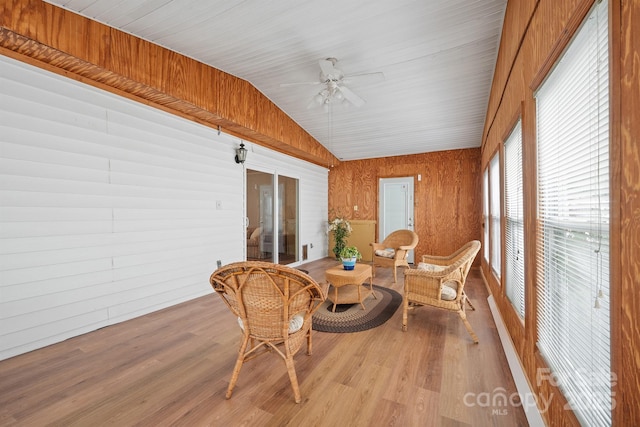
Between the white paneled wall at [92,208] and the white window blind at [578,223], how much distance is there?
381 centimetres

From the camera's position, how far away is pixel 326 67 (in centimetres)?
291

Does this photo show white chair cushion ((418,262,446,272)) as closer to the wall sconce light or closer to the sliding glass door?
the sliding glass door

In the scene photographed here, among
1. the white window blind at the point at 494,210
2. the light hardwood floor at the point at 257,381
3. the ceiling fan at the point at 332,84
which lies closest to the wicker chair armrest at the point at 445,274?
the light hardwood floor at the point at 257,381

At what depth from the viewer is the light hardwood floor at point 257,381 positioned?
164cm

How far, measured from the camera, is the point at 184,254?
3723mm

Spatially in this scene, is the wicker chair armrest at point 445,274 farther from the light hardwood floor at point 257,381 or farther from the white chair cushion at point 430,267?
the white chair cushion at point 430,267

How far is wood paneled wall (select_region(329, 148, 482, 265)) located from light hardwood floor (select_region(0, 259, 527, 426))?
140 inches

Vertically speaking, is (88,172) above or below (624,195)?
above

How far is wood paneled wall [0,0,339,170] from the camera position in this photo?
2.11 m

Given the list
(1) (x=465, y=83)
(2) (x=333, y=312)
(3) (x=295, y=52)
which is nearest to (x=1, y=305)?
(2) (x=333, y=312)

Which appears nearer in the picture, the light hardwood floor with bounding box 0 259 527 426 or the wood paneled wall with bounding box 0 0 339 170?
the light hardwood floor with bounding box 0 259 527 426

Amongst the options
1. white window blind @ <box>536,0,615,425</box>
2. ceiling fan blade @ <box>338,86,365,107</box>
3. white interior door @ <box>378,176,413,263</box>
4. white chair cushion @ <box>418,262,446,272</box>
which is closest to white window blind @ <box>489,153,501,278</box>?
white chair cushion @ <box>418,262,446,272</box>

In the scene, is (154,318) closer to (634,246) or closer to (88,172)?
(88,172)

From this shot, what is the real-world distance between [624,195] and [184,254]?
13.4 feet
